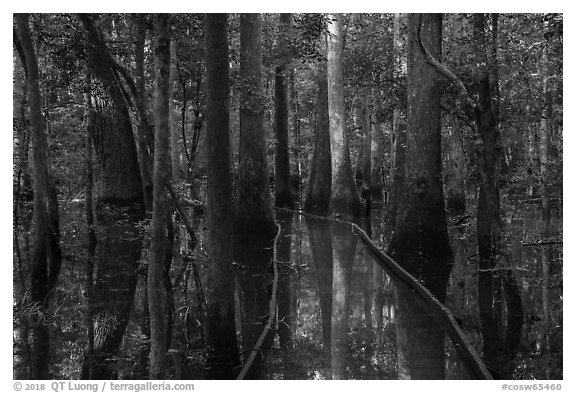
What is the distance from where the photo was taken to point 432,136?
39.4ft

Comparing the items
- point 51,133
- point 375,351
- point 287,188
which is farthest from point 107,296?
point 51,133

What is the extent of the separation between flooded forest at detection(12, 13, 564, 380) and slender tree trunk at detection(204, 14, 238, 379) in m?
0.02

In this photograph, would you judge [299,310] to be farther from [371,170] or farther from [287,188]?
[371,170]

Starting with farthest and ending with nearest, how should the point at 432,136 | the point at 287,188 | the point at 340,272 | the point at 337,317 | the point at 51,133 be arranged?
1. the point at 51,133
2. the point at 287,188
3. the point at 432,136
4. the point at 340,272
5. the point at 337,317

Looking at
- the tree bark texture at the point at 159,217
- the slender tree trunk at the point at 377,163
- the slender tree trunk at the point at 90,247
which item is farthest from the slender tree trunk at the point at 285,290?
the slender tree trunk at the point at 377,163

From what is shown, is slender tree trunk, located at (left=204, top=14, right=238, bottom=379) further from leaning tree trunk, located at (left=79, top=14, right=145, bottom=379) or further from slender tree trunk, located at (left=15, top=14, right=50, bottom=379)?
slender tree trunk, located at (left=15, top=14, right=50, bottom=379)

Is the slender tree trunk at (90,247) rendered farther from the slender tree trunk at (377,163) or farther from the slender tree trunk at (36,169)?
the slender tree trunk at (377,163)

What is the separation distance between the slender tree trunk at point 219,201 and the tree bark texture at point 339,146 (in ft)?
39.3

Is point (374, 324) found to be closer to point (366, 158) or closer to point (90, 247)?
point (90, 247)

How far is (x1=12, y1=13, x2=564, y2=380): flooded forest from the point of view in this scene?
21.7 feet

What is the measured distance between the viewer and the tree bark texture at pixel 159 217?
6234 millimetres

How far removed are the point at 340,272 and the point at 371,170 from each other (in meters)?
14.5

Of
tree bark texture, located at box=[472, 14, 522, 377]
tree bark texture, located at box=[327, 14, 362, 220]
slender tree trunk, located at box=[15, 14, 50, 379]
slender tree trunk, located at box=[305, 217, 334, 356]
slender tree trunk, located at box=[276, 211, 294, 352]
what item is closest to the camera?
tree bark texture, located at box=[472, 14, 522, 377]

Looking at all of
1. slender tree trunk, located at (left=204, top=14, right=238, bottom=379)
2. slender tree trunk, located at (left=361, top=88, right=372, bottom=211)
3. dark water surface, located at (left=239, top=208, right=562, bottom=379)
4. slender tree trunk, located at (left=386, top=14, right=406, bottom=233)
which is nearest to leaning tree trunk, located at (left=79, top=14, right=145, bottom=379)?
slender tree trunk, located at (left=204, top=14, right=238, bottom=379)
